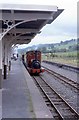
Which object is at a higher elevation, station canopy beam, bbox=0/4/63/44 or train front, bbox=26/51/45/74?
station canopy beam, bbox=0/4/63/44

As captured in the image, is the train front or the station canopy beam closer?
the station canopy beam

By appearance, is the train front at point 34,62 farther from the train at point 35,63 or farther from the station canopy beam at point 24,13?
the station canopy beam at point 24,13

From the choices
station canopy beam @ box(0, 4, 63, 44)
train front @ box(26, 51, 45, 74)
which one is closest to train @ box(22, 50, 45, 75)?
train front @ box(26, 51, 45, 74)

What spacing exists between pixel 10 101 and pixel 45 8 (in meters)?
4.03

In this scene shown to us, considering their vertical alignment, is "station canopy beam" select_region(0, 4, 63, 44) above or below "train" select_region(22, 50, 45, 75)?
above

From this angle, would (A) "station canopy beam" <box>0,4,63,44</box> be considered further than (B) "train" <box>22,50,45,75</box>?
No

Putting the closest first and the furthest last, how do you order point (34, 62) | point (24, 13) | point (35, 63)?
point (24, 13) < point (35, 63) < point (34, 62)

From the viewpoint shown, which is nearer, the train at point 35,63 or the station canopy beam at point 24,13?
the station canopy beam at point 24,13

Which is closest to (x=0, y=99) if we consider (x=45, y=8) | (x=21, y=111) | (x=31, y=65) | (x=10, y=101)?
(x=10, y=101)

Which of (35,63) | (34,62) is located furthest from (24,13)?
(34,62)

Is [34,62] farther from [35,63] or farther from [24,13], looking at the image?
[24,13]

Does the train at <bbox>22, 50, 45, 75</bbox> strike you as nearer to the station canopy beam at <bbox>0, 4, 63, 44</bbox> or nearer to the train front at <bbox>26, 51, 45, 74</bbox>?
the train front at <bbox>26, 51, 45, 74</bbox>

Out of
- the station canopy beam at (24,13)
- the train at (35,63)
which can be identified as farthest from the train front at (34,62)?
the station canopy beam at (24,13)

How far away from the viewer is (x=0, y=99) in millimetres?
14992
